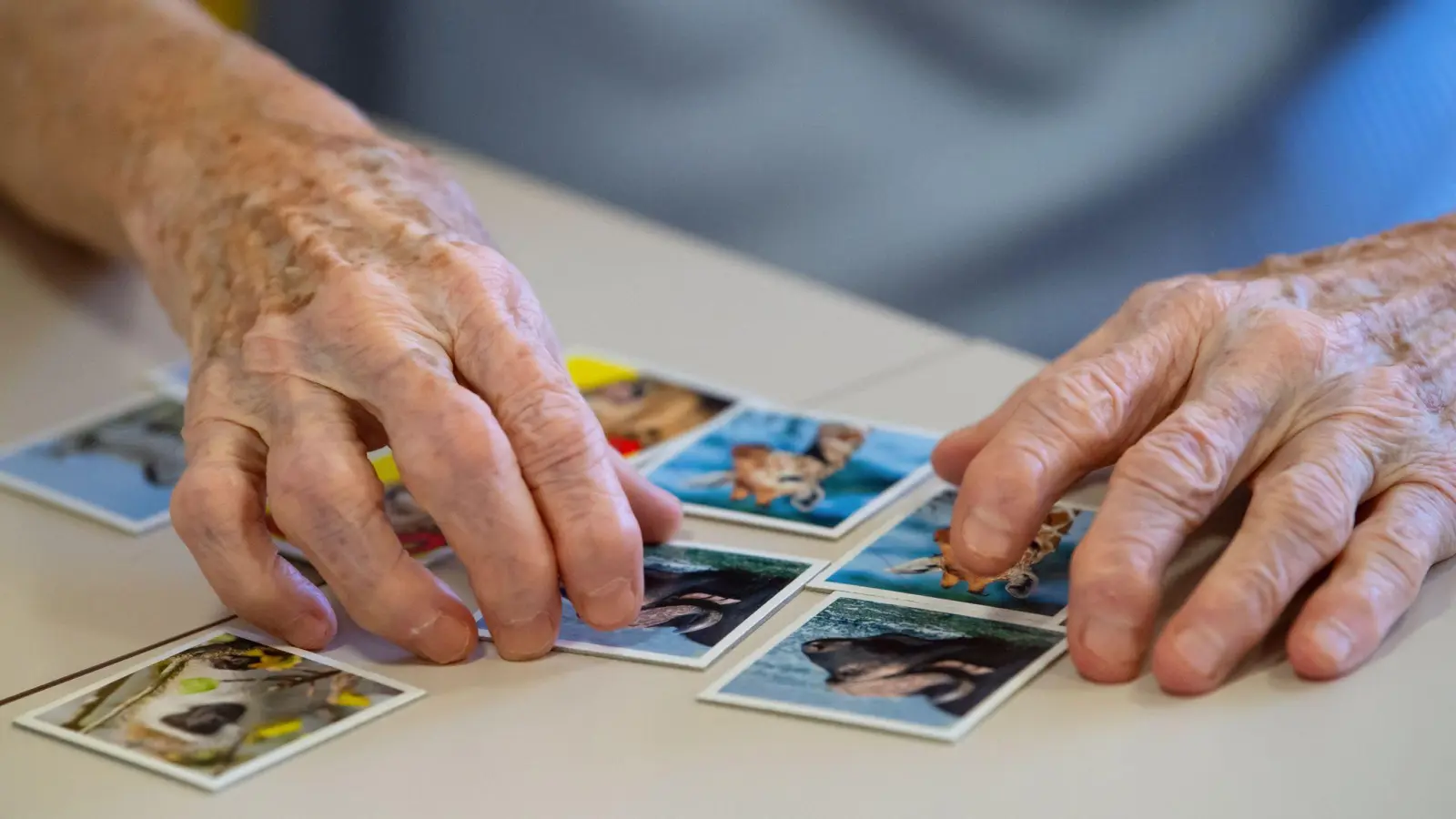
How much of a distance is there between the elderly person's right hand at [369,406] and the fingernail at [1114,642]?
24 centimetres

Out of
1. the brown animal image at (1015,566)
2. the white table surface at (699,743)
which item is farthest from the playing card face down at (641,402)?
the brown animal image at (1015,566)

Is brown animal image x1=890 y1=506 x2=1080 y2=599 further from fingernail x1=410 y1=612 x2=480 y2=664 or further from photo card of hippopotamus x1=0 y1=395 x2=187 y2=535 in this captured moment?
photo card of hippopotamus x1=0 y1=395 x2=187 y2=535

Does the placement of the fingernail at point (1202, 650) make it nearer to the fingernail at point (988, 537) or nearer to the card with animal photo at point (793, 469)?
the fingernail at point (988, 537)

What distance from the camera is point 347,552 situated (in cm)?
70

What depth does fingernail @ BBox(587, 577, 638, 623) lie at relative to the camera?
0.70 metres

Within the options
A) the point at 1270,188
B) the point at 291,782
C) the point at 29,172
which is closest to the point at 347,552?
the point at 291,782

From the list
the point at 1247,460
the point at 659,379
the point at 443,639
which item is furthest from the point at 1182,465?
the point at 659,379

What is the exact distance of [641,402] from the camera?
1.05m

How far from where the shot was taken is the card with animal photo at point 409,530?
830mm

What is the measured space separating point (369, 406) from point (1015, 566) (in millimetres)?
373

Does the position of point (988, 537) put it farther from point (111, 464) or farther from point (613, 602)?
point (111, 464)

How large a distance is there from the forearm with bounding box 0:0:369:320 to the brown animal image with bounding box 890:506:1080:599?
1.65 ft

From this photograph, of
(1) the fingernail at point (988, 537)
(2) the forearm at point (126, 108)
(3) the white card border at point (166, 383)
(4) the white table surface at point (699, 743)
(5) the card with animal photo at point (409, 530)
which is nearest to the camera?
(4) the white table surface at point (699, 743)

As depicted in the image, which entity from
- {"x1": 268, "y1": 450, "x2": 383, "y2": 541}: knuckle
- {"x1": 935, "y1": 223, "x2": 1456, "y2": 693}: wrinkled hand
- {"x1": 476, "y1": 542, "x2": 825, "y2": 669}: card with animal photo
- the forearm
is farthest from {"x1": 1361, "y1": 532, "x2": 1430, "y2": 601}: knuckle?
the forearm
